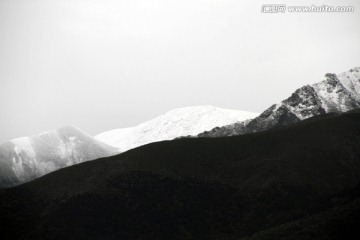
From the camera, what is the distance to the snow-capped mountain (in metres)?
184

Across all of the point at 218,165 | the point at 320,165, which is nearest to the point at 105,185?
the point at 218,165

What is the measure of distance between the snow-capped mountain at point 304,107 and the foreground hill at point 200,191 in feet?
267

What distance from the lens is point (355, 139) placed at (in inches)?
3789

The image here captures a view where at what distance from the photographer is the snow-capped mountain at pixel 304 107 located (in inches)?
7229

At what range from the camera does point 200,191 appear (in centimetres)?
8100

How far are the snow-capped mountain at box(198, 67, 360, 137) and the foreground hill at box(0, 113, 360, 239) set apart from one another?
8149 centimetres

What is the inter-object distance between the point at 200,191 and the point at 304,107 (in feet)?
384

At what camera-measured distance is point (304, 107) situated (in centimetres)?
18788

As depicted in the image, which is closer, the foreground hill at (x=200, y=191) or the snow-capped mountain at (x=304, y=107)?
the foreground hill at (x=200, y=191)

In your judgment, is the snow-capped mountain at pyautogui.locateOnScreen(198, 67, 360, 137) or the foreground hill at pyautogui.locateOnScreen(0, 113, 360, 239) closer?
the foreground hill at pyautogui.locateOnScreen(0, 113, 360, 239)

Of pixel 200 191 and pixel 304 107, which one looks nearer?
pixel 200 191

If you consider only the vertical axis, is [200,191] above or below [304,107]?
below

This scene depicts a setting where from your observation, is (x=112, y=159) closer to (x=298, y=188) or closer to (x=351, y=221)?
(x=298, y=188)

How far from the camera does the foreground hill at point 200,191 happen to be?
70.4 metres
